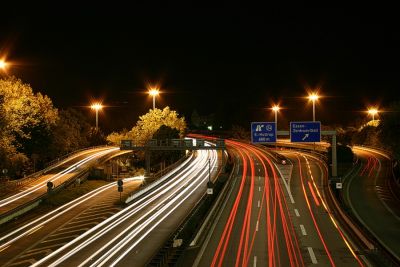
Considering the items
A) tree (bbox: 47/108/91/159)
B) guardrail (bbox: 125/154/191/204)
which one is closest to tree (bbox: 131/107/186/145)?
tree (bbox: 47/108/91/159)

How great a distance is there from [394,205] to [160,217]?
2230 cm

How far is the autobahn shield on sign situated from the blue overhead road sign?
1.70m

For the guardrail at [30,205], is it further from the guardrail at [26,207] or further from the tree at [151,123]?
the tree at [151,123]

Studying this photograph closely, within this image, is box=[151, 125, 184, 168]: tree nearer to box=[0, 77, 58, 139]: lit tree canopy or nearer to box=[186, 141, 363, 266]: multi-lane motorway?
box=[0, 77, 58, 139]: lit tree canopy

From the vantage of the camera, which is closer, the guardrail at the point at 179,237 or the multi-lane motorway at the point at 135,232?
the guardrail at the point at 179,237

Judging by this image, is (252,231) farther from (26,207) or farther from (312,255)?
(26,207)

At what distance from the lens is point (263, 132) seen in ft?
143

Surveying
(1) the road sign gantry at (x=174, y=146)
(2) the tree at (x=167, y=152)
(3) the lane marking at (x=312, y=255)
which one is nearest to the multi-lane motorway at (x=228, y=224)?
(3) the lane marking at (x=312, y=255)

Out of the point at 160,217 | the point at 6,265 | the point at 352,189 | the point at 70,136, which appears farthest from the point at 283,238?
the point at 70,136

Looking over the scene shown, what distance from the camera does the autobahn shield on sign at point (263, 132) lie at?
1708 inches

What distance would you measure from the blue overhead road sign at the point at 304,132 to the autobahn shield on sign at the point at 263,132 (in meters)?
1.70

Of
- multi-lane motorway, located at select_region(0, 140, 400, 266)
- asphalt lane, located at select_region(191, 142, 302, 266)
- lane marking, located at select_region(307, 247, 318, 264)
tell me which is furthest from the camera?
multi-lane motorway, located at select_region(0, 140, 400, 266)

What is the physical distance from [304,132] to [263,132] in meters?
3.71

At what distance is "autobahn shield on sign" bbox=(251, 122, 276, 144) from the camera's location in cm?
4338
